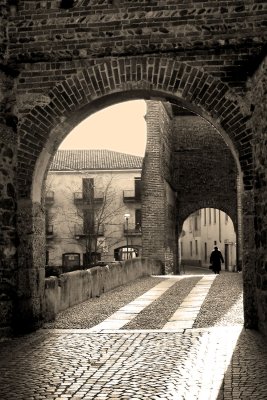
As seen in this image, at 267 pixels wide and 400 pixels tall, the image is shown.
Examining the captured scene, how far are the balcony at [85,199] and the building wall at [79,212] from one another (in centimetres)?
23

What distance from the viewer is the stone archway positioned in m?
8.78

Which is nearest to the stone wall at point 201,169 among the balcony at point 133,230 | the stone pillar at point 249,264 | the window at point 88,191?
the balcony at point 133,230

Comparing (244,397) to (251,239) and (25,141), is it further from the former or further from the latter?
(25,141)

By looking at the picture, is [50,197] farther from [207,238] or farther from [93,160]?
[207,238]

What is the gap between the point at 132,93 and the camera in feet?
30.6

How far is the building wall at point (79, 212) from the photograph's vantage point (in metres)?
45.9

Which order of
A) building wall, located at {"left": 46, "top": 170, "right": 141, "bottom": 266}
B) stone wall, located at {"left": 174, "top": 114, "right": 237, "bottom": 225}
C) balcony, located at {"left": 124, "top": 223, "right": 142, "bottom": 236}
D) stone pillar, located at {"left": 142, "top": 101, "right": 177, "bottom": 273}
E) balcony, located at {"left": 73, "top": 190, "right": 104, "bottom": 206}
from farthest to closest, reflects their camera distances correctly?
balcony, located at {"left": 73, "top": 190, "right": 104, "bottom": 206} → building wall, located at {"left": 46, "top": 170, "right": 141, "bottom": 266} → balcony, located at {"left": 124, "top": 223, "right": 142, "bottom": 236} → stone wall, located at {"left": 174, "top": 114, "right": 237, "bottom": 225} → stone pillar, located at {"left": 142, "top": 101, "right": 177, "bottom": 273}

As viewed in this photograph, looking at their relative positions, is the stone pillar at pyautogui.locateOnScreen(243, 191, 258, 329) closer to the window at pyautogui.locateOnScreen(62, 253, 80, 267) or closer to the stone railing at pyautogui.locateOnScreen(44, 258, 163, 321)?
the stone railing at pyautogui.locateOnScreen(44, 258, 163, 321)

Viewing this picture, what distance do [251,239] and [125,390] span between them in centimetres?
390

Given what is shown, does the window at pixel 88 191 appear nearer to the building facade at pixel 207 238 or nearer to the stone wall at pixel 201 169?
the building facade at pixel 207 238

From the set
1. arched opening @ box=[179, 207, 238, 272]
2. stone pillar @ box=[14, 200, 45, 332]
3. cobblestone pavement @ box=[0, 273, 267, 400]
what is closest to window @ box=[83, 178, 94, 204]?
arched opening @ box=[179, 207, 238, 272]

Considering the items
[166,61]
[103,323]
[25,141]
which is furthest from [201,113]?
[103,323]

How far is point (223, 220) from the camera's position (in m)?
46.1

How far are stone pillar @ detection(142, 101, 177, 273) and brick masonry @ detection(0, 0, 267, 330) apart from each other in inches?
536
